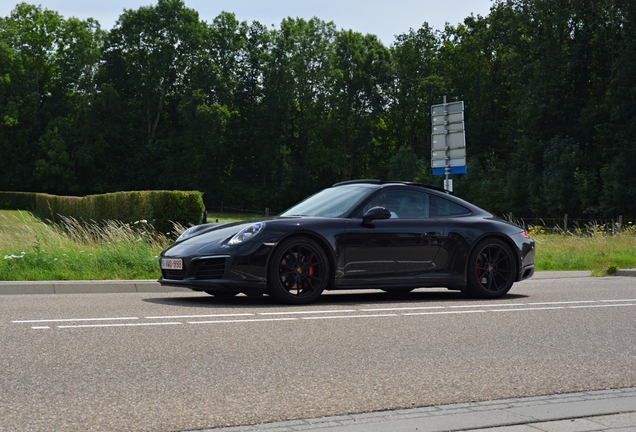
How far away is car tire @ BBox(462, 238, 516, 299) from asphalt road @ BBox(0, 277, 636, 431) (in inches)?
Answer: 28.1

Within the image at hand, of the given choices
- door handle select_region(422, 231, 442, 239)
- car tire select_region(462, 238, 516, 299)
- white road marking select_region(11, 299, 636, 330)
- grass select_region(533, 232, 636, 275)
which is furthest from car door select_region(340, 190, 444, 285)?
grass select_region(533, 232, 636, 275)

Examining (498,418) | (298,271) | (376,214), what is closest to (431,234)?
(376,214)

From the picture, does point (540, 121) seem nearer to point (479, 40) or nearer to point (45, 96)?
point (479, 40)

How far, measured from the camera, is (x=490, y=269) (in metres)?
11.9

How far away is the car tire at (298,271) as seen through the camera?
1031cm

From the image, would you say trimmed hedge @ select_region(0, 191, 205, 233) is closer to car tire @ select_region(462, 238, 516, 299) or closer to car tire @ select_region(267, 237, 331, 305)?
car tire @ select_region(462, 238, 516, 299)

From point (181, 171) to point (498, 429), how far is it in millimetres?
82306

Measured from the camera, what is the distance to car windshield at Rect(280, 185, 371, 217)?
11211 millimetres

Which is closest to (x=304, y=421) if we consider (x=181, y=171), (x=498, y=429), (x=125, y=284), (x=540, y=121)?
(x=498, y=429)

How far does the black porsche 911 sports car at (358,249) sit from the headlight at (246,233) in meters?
0.01

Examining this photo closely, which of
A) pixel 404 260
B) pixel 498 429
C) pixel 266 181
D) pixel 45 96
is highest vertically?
pixel 45 96

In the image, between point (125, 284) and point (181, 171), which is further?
point (181, 171)

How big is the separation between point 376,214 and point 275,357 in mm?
4272

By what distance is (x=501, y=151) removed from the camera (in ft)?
251
